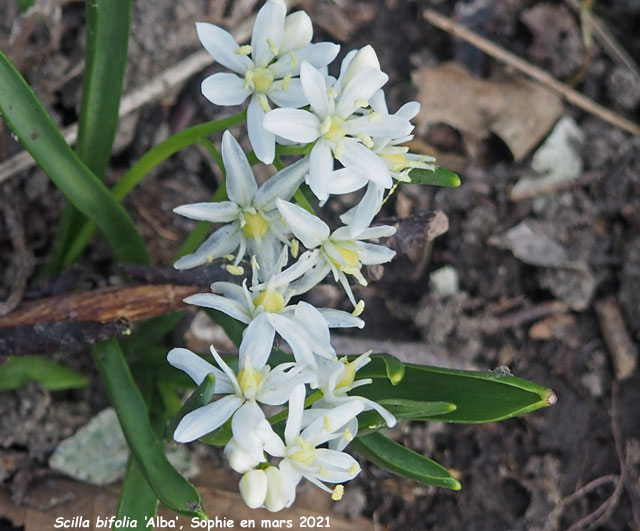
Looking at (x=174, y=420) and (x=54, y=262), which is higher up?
(x=174, y=420)

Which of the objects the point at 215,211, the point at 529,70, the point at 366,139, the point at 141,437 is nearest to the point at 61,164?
the point at 215,211

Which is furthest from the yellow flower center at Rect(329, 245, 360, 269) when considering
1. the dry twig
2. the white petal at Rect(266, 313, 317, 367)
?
the dry twig

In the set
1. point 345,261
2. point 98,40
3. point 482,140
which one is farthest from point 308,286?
point 482,140

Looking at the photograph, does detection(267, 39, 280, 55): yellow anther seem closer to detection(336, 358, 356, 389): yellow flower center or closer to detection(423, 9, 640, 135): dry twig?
detection(336, 358, 356, 389): yellow flower center

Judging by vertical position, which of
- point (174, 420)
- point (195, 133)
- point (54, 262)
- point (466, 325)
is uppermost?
point (195, 133)

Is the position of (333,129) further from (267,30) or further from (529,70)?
(529,70)

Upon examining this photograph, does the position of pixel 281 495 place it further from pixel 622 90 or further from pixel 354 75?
pixel 622 90

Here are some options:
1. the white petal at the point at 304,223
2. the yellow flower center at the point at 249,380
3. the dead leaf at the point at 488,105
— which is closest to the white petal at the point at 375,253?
the white petal at the point at 304,223
